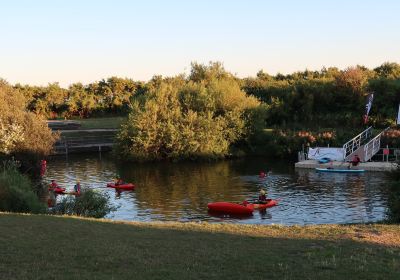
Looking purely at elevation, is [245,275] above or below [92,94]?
below

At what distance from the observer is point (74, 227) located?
683 inches

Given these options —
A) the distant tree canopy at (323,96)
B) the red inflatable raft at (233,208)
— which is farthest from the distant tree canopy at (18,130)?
the distant tree canopy at (323,96)

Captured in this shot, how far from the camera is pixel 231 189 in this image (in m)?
42.1

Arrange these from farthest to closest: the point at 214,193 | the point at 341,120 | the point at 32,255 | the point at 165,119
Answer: the point at 341,120 → the point at 165,119 → the point at 214,193 → the point at 32,255

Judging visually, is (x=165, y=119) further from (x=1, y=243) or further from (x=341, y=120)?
(x=1, y=243)

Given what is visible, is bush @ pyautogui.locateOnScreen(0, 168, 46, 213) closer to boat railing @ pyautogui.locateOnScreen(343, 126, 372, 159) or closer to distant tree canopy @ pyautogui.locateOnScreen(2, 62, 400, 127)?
boat railing @ pyautogui.locateOnScreen(343, 126, 372, 159)

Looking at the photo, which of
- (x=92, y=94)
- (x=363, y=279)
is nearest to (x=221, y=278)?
(x=363, y=279)

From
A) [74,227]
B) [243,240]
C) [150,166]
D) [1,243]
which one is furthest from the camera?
[150,166]

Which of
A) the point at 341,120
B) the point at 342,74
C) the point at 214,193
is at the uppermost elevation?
the point at 342,74

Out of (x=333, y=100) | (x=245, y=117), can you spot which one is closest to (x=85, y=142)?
(x=245, y=117)

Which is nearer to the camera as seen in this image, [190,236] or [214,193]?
[190,236]

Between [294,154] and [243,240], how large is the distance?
49.0m

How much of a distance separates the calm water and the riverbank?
1264cm

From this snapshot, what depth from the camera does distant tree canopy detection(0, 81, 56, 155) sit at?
37969 mm
